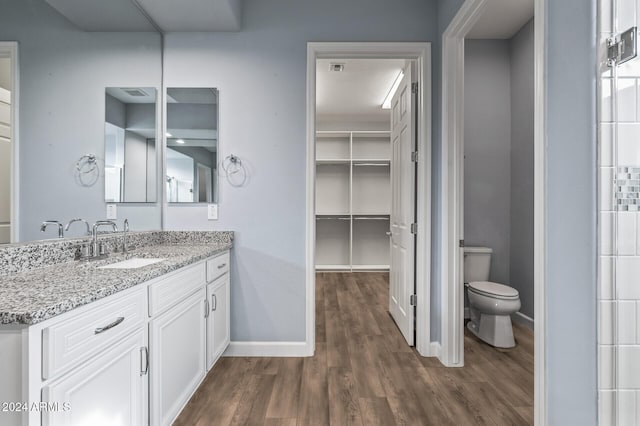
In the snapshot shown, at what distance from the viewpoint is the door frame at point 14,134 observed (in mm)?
1279

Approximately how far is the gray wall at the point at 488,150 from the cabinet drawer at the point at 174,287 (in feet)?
8.50

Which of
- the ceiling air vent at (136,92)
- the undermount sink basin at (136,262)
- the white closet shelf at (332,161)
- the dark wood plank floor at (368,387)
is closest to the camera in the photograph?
the undermount sink basin at (136,262)

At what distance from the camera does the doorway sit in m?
1.24

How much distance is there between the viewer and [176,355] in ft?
5.03

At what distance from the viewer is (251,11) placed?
7.91 feet

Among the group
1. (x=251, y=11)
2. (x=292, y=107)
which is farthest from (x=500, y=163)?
(x=251, y=11)

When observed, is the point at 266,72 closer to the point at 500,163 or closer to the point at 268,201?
the point at 268,201

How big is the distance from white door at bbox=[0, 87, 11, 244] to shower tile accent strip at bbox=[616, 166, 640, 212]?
2.20 m

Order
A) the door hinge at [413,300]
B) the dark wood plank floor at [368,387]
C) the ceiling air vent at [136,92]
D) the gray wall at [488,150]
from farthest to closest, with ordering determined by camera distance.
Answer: the gray wall at [488,150] < the door hinge at [413,300] < the ceiling air vent at [136,92] < the dark wood plank floor at [368,387]

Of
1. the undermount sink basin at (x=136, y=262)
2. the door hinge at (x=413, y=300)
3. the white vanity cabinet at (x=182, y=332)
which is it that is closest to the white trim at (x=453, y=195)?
the door hinge at (x=413, y=300)

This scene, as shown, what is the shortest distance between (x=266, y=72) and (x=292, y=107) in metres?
0.33

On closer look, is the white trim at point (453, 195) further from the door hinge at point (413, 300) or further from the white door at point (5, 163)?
the white door at point (5, 163)

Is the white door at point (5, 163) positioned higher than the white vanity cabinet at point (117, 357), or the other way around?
the white door at point (5, 163)

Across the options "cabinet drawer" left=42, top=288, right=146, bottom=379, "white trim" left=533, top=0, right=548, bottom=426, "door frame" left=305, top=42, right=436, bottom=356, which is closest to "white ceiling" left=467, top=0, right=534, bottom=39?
"door frame" left=305, top=42, right=436, bottom=356
